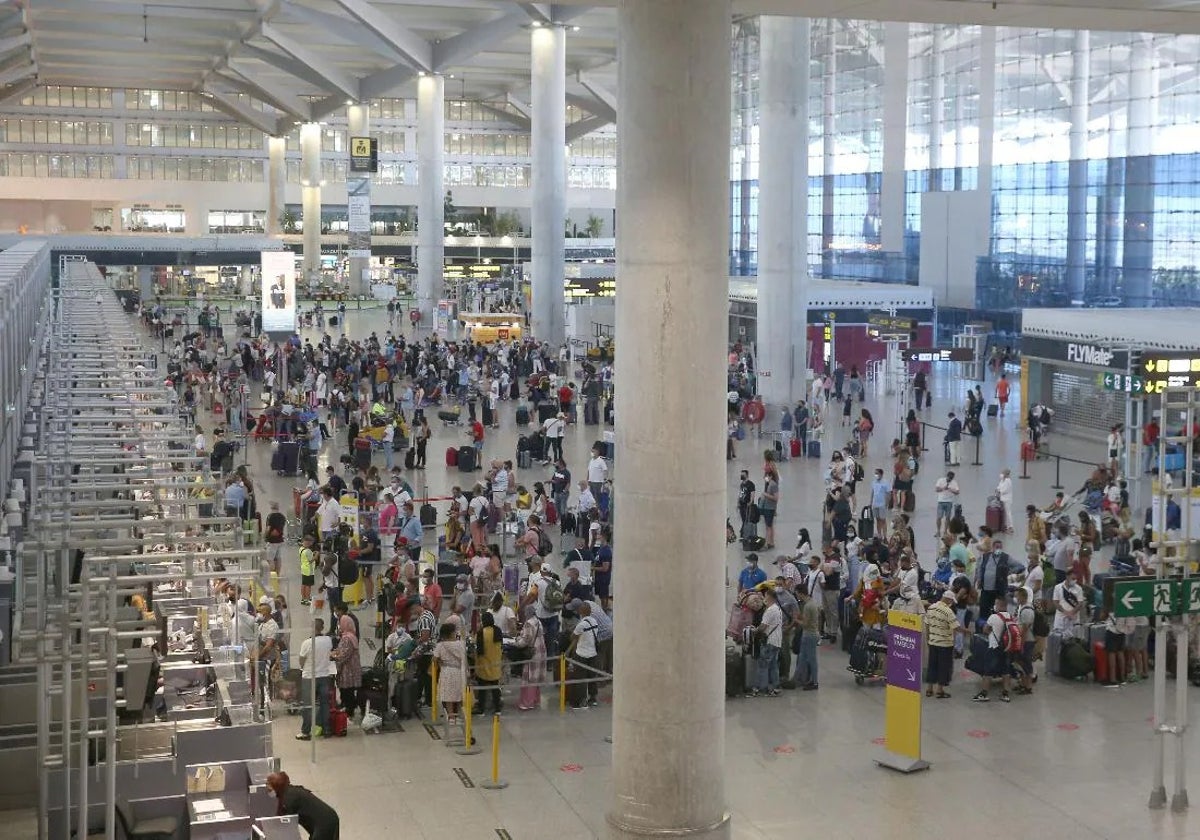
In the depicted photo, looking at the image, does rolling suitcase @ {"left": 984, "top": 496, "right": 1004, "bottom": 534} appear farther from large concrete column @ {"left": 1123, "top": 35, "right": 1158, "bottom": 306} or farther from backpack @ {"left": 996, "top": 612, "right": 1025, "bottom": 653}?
large concrete column @ {"left": 1123, "top": 35, "right": 1158, "bottom": 306}

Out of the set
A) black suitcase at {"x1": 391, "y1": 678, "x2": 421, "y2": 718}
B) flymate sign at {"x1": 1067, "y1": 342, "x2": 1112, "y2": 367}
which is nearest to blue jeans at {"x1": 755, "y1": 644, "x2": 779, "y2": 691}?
black suitcase at {"x1": 391, "y1": 678, "x2": 421, "y2": 718}

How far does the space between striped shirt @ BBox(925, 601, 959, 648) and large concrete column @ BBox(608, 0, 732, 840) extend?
4.66m

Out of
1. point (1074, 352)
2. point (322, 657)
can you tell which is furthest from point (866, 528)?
point (1074, 352)

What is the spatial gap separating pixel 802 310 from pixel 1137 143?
17267mm

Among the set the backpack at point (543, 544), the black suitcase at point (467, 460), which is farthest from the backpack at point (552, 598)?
the black suitcase at point (467, 460)

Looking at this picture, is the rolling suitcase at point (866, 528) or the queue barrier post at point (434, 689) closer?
the queue barrier post at point (434, 689)

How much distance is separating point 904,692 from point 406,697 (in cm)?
463

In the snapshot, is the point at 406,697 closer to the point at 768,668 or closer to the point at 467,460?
the point at 768,668

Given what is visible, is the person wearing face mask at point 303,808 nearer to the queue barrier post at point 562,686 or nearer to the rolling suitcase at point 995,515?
the queue barrier post at point 562,686

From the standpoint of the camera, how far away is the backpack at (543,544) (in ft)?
70.7

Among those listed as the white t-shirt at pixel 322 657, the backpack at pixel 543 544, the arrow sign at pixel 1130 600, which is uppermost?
the arrow sign at pixel 1130 600

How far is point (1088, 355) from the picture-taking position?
32.2 m

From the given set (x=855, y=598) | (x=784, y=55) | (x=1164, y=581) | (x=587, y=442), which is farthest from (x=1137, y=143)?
(x=1164, y=581)

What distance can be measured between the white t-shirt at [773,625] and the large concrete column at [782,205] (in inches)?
859
